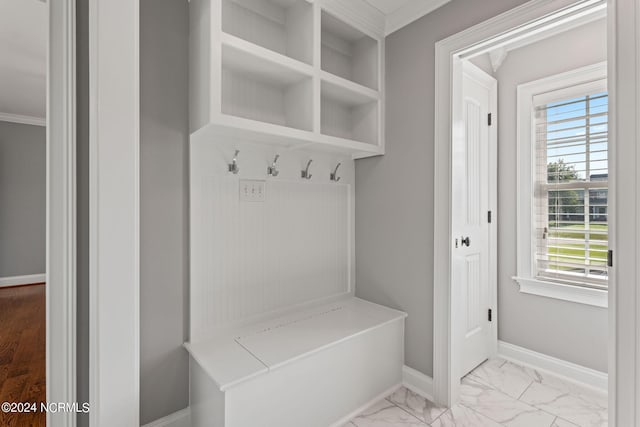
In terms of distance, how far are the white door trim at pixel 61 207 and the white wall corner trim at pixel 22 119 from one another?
4283 millimetres

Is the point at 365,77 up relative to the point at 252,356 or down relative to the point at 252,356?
up

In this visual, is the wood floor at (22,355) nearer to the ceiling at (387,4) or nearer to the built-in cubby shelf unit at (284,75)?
the built-in cubby shelf unit at (284,75)

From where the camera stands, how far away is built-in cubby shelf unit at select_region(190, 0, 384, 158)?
1460 mm

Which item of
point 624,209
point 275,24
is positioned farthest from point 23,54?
point 624,209

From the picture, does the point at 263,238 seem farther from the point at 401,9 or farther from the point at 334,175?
the point at 401,9

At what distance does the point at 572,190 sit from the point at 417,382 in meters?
Result: 1.81

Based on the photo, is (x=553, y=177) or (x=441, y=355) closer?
(x=441, y=355)

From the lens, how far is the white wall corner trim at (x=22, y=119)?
4469 mm

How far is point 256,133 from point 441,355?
1724 mm

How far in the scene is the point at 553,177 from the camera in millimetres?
2346

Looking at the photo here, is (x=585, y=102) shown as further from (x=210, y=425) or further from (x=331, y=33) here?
(x=210, y=425)

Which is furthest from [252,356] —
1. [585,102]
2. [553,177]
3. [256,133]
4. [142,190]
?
[585,102]

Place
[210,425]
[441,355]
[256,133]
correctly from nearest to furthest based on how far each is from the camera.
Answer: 1. [210,425]
2. [256,133]
3. [441,355]

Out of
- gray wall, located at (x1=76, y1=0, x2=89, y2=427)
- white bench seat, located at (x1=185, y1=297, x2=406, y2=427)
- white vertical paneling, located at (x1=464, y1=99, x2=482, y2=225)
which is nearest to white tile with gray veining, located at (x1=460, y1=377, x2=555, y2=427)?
white bench seat, located at (x1=185, y1=297, x2=406, y2=427)
